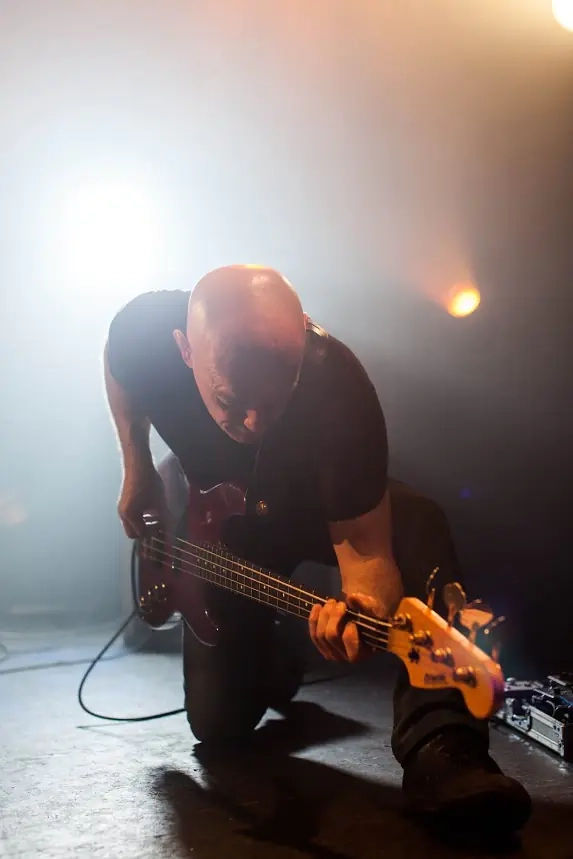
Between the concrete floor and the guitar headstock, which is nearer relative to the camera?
the guitar headstock

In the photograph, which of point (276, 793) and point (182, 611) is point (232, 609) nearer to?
point (182, 611)

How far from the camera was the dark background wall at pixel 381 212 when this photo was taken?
1661 millimetres

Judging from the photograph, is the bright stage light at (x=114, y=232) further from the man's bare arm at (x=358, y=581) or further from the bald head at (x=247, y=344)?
the man's bare arm at (x=358, y=581)

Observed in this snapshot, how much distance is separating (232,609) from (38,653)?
875 mm

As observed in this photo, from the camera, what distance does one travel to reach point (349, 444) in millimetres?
1207

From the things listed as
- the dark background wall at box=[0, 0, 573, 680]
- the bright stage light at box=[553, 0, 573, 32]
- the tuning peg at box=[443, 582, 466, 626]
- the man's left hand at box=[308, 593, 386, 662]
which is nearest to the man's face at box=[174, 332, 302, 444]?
the man's left hand at box=[308, 593, 386, 662]

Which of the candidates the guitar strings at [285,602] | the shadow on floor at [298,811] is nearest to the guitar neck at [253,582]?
the guitar strings at [285,602]

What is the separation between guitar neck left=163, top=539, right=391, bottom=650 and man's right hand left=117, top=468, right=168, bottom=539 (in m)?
0.10

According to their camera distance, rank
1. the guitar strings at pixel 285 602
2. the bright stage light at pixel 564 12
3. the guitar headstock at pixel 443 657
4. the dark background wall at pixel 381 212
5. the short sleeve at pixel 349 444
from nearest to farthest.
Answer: the guitar headstock at pixel 443 657, the guitar strings at pixel 285 602, the short sleeve at pixel 349 444, the bright stage light at pixel 564 12, the dark background wall at pixel 381 212

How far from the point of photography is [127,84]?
66.9 inches

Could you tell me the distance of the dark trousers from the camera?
1.07 m

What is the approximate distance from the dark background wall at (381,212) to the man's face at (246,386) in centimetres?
67

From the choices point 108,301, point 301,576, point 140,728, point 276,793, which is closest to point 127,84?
point 108,301

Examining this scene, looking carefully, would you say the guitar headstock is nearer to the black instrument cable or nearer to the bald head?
the bald head
